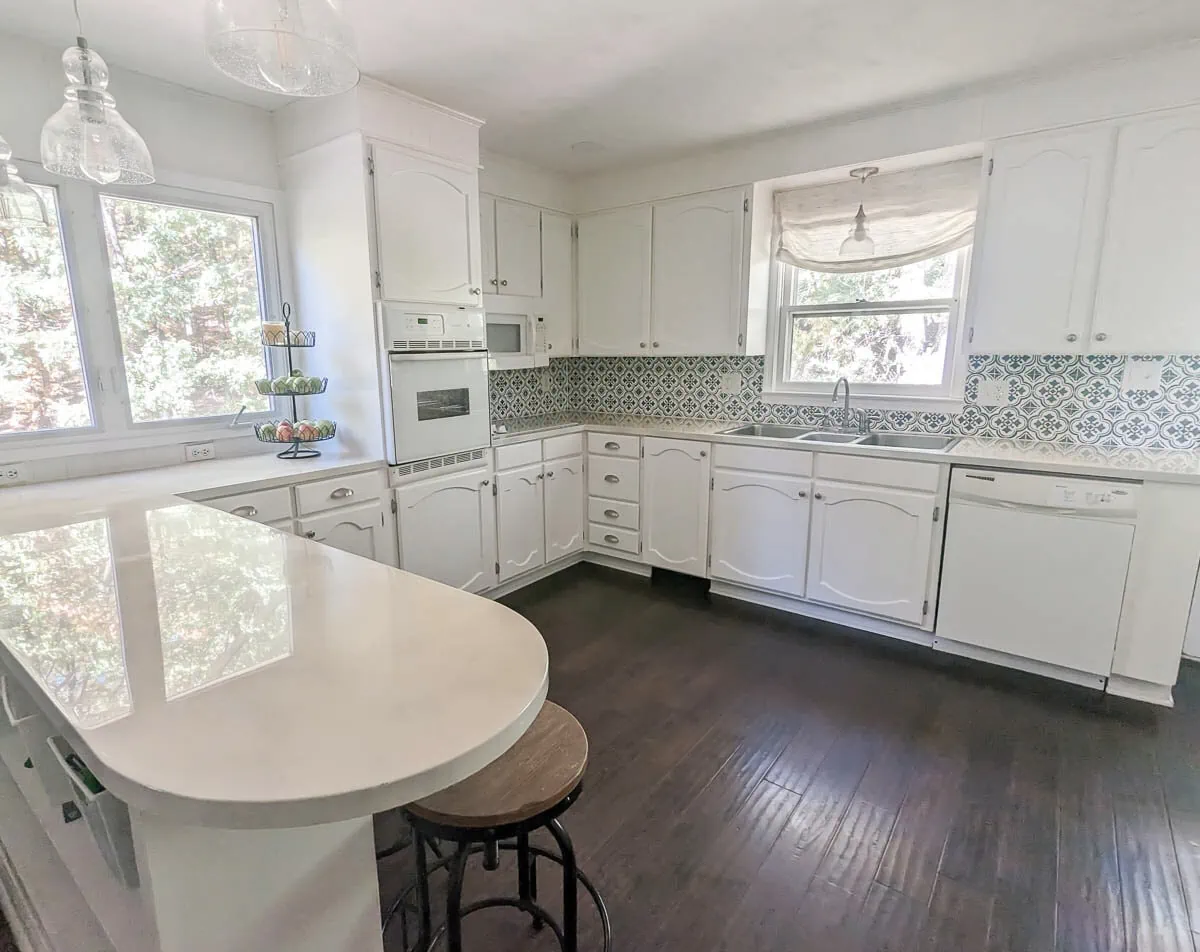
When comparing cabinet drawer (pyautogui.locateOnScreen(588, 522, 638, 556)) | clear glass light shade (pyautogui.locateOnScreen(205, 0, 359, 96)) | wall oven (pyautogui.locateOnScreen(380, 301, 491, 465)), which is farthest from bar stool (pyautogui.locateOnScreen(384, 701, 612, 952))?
cabinet drawer (pyautogui.locateOnScreen(588, 522, 638, 556))

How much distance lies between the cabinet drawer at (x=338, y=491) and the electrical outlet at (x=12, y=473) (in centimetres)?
93

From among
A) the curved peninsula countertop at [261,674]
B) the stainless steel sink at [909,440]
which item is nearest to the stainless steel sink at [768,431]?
the stainless steel sink at [909,440]

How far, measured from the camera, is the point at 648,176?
11.9 ft

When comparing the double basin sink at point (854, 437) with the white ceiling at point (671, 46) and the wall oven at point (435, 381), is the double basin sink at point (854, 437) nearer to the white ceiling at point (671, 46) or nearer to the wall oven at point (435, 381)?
the wall oven at point (435, 381)

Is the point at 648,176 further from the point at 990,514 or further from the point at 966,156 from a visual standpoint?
the point at 990,514

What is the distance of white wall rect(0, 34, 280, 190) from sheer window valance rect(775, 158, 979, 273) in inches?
104

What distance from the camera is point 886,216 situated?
3164 mm

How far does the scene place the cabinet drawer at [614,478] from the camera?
3.64m

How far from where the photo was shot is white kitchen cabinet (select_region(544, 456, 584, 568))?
365 centimetres

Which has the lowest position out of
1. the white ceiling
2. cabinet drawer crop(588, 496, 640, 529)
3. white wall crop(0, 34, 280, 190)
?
cabinet drawer crop(588, 496, 640, 529)

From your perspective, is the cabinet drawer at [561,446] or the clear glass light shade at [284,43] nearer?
the clear glass light shade at [284,43]

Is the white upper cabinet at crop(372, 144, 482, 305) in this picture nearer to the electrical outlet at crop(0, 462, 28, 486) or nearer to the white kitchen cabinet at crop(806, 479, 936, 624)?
the electrical outlet at crop(0, 462, 28, 486)

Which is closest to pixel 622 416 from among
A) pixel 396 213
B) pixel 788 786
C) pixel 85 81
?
pixel 396 213

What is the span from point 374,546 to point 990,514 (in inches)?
103
